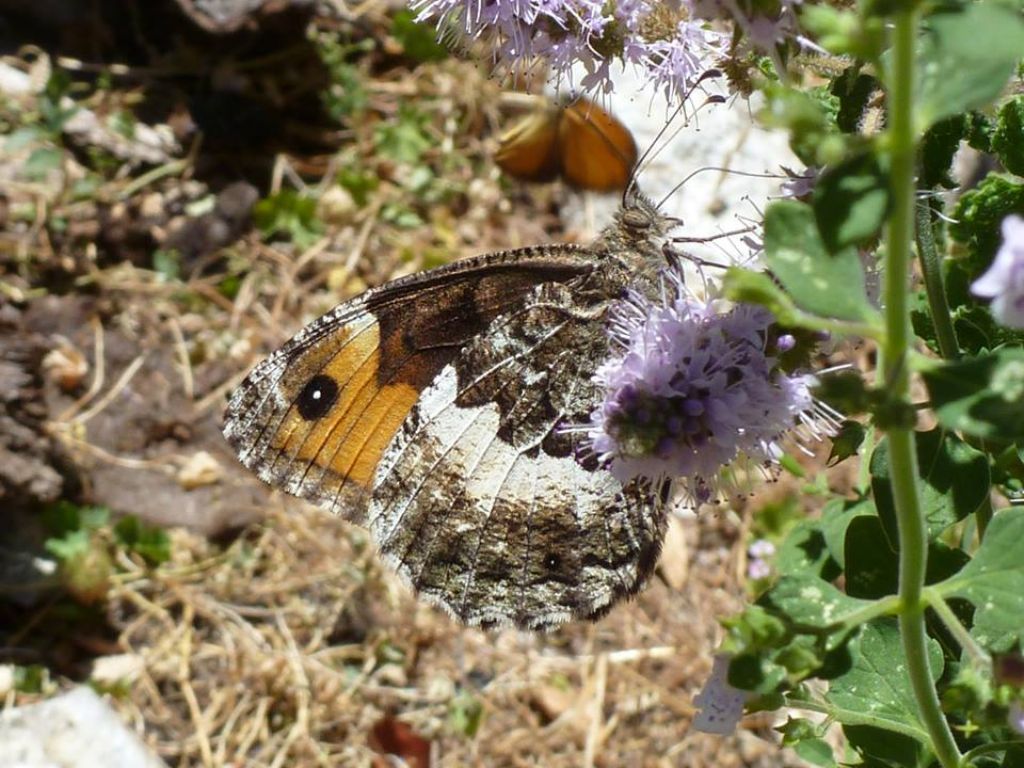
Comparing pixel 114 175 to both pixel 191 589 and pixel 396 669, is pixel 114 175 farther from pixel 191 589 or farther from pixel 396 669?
pixel 396 669

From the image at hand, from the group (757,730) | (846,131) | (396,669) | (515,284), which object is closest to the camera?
(846,131)

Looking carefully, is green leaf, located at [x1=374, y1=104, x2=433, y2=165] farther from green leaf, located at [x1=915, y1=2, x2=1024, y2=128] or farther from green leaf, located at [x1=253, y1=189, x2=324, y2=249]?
green leaf, located at [x1=915, y1=2, x2=1024, y2=128]

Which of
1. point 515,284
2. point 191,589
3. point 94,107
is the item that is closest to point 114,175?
point 94,107

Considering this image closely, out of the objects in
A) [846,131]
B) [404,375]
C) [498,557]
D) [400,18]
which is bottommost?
[498,557]

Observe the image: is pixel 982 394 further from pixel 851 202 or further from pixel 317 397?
pixel 317 397

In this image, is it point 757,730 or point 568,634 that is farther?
point 568,634
